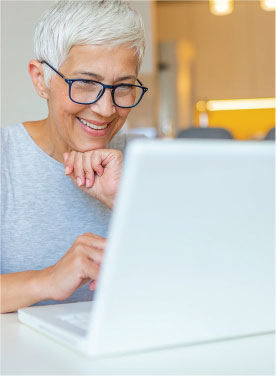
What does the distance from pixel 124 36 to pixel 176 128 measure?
4.77 metres

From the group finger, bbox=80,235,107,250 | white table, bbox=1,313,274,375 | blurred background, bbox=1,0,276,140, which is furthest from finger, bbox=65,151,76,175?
blurred background, bbox=1,0,276,140

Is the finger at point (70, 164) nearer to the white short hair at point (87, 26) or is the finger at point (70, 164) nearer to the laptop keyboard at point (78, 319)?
the white short hair at point (87, 26)

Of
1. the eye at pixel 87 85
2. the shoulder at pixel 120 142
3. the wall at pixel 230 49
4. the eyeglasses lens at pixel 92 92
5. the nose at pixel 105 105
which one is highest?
the wall at pixel 230 49

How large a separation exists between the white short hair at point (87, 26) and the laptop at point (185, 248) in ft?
2.23

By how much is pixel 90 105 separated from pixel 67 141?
0.12 metres

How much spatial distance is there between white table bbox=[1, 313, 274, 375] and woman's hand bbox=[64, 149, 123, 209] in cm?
54

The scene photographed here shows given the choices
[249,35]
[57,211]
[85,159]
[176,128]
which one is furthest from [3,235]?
[249,35]

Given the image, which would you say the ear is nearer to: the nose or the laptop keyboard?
the nose

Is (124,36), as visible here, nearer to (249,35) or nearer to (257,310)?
(257,310)

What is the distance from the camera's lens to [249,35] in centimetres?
681

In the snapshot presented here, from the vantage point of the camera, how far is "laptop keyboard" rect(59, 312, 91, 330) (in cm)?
78

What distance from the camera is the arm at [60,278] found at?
87 cm

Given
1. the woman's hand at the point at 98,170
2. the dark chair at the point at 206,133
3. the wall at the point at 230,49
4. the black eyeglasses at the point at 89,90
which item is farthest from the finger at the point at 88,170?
the wall at the point at 230,49

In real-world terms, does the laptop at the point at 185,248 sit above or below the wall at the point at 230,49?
below
